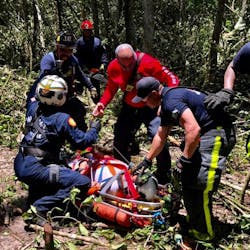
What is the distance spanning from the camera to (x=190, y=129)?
3.91 metres

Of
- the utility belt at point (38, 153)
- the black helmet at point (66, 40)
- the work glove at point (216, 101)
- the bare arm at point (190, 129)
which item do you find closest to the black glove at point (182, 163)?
the bare arm at point (190, 129)

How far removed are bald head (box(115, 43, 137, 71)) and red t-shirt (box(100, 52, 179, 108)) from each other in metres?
0.14

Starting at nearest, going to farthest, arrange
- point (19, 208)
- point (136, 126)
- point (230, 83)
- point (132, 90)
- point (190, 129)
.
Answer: point (190, 129) < point (230, 83) < point (19, 208) < point (132, 90) < point (136, 126)

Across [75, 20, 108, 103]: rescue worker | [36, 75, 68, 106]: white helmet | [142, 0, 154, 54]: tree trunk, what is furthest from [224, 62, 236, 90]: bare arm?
[75, 20, 108, 103]: rescue worker

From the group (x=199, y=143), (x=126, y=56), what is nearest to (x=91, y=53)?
(x=126, y=56)

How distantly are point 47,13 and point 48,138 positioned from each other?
46.7 feet

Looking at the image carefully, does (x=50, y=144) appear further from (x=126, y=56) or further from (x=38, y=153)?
(x=126, y=56)

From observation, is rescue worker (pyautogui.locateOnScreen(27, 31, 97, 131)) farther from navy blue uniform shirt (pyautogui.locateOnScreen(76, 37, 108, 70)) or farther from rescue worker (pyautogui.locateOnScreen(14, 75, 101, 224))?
navy blue uniform shirt (pyautogui.locateOnScreen(76, 37, 108, 70))

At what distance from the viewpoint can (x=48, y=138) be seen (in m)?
4.95

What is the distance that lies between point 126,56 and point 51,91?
3.97ft

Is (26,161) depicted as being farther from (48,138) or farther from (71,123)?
(71,123)

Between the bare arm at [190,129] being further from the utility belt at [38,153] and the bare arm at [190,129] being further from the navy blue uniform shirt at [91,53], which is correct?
the navy blue uniform shirt at [91,53]

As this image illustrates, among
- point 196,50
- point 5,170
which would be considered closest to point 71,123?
point 5,170

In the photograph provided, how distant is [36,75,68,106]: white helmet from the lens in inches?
191
